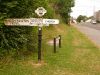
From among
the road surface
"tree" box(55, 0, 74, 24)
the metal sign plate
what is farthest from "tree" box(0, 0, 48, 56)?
"tree" box(55, 0, 74, 24)

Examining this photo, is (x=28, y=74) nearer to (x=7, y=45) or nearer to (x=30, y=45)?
(x=7, y=45)

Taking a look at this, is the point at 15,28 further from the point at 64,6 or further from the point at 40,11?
the point at 64,6

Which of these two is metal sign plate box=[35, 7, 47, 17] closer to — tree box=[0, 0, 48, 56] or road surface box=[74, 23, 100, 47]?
tree box=[0, 0, 48, 56]

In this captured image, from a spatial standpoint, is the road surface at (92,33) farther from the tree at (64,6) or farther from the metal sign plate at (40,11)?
the metal sign plate at (40,11)

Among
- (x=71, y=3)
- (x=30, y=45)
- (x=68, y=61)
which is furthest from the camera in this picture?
(x=71, y=3)

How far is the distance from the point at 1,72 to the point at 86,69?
9.22ft

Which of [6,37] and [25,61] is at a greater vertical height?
[6,37]

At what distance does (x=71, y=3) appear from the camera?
195 ft

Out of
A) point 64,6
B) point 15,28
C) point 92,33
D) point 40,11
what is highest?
point 40,11

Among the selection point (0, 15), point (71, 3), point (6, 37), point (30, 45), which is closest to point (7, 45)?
point (6, 37)

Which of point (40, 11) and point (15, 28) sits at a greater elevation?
point (40, 11)

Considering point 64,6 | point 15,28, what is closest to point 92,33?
point 64,6

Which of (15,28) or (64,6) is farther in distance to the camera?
(64,6)

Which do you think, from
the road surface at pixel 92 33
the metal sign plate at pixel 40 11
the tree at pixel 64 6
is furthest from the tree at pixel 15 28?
the tree at pixel 64 6
